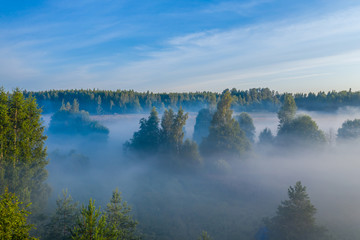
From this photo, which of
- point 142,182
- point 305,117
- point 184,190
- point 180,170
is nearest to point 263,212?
point 184,190

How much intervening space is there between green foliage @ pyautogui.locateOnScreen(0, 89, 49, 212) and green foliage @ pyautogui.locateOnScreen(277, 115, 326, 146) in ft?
170

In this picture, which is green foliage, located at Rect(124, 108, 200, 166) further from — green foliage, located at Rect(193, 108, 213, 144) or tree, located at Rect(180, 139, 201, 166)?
green foliage, located at Rect(193, 108, 213, 144)

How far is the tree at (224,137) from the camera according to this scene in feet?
159

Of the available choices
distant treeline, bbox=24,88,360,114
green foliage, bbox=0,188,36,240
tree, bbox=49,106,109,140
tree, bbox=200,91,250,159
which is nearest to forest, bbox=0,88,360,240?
green foliage, bbox=0,188,36,240

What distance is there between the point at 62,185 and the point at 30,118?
90.0ft

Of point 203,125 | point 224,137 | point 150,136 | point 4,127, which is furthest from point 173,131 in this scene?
point 4,127

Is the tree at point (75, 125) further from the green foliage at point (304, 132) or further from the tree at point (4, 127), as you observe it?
the tree at point (4, 127)

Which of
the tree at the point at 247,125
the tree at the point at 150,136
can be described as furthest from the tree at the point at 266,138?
the tree at the point at 150,136

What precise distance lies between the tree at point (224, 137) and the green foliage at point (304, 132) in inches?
563

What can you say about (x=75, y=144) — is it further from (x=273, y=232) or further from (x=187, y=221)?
(x=273, y=232)

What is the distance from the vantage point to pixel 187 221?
32.4 metres

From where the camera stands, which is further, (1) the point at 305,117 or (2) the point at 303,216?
(1) the point at 305,117

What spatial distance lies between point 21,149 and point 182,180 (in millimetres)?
31192

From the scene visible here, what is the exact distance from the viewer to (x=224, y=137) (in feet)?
158
